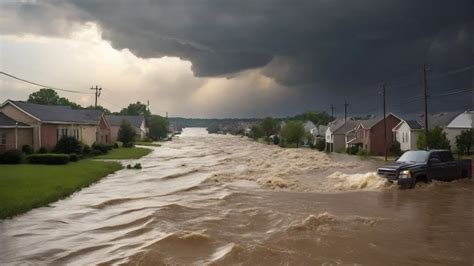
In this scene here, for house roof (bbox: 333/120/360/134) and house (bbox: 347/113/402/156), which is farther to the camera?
house roof (bbox: 333/120/360/134)

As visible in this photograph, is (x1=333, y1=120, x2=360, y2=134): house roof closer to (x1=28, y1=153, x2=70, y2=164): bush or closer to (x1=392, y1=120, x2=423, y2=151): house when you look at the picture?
(x1=392, y1=120, x2=423, y2=151): house

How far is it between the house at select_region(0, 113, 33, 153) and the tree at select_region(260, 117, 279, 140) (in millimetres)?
101719

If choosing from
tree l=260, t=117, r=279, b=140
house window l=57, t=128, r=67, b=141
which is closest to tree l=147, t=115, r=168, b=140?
tree l=260, t=117, r=279, b=140

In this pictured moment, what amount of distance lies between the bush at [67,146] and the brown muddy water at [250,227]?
19.4 meters

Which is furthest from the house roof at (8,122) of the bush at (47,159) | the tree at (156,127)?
the tree at (156,127)

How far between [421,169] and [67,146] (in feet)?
106

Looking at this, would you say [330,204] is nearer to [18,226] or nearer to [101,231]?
[101,231]

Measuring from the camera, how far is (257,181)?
28766 mm

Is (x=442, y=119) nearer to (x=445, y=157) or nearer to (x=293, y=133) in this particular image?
(x=293, y=133)

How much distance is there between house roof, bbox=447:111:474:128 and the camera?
2316 inches

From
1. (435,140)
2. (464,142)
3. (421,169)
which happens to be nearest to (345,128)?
(464,142)

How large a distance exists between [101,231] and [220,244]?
4098 millimetres

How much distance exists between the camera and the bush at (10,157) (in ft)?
105

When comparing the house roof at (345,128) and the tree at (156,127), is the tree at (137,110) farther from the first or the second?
the house roof at (345,128)
